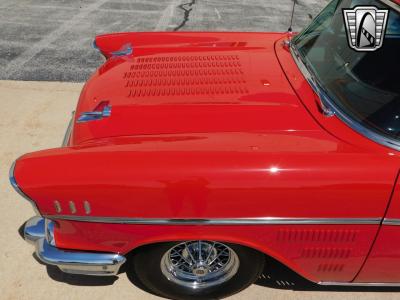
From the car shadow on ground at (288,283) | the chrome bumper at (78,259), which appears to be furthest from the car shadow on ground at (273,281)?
the chrome bumper at (78,259)

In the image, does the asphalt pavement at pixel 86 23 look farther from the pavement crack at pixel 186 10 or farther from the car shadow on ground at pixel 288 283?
the car shadow on ground at pixel 288 283

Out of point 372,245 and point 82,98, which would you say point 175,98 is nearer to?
point 82,98

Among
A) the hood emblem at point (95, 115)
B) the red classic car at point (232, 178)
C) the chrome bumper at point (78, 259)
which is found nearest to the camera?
the red classic car at point (232, 178)

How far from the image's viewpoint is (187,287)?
236 centimetres

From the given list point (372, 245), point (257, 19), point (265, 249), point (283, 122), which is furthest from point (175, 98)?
point (257, 19)

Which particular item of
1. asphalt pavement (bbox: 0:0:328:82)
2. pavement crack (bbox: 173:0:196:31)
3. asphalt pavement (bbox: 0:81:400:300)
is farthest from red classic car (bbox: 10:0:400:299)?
pavement crack (bbox: 173:0:196:31)

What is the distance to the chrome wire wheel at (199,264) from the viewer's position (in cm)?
224

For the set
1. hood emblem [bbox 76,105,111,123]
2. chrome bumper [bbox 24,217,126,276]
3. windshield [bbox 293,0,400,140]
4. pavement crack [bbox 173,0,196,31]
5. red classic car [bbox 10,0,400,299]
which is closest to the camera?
red classic car [bbox 10,0,400,299]

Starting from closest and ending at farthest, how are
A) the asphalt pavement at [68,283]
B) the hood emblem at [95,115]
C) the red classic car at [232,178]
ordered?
the red classic car at [232,178] → the hood emblem at [95,115] → the asphalt pavement at [68,283]

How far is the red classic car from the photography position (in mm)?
1804

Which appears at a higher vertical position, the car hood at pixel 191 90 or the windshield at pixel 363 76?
the windshield at pixel 363 76

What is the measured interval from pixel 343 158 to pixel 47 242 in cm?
160

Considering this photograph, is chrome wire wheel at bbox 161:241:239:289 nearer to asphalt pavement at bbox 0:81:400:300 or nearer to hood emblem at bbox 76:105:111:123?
asphalt pavement at bbox 0:81:400:300

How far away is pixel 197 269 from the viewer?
2293mm
